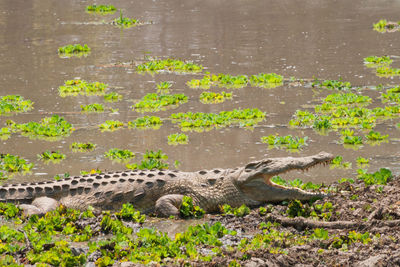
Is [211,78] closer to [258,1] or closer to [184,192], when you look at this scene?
[184,192]

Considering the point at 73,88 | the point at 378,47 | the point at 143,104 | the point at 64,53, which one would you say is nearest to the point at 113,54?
→ the point at 64,53

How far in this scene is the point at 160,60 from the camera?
1784 centimetres

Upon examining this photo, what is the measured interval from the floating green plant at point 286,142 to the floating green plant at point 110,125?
104 inches

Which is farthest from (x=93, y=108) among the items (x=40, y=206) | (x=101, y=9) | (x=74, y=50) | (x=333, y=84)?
(x=101, y=9)

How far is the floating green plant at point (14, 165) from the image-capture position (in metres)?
10.2

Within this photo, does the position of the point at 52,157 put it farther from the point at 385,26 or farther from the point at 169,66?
the point at 385,26

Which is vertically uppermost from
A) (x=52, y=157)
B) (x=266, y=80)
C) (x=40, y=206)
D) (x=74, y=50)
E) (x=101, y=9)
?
(x=101, y=9)

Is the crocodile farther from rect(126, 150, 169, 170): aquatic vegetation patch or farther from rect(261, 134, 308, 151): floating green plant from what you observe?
rect(261, 134, 308, 151): floating green plant

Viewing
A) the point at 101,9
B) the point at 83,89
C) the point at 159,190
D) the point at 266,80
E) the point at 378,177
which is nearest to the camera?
the point at 159,190

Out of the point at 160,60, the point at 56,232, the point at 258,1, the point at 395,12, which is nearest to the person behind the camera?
the point at 56,232

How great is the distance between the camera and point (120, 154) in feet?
35.0

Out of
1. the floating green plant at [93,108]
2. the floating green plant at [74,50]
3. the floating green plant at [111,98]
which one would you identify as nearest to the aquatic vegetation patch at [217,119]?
the floating green plant at [93,108]

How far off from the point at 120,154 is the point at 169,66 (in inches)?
275

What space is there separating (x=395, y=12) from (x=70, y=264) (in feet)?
67.7
